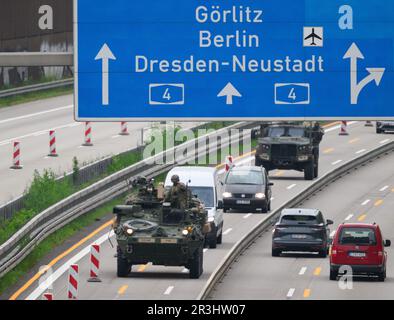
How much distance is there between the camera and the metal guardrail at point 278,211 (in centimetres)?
4291

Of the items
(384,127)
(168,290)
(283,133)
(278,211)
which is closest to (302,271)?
(168,290)

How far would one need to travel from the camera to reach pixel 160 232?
135 ft

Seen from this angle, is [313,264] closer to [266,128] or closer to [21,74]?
[266,128]

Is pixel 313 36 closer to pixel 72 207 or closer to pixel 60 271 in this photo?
pixel 60 271

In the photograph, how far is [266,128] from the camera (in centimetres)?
6531

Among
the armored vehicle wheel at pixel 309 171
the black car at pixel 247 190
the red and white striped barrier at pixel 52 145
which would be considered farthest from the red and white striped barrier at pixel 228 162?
the red and white striped barrier at pixel 52 145

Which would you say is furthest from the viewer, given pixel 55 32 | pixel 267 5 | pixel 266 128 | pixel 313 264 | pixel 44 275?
pixel 55 32

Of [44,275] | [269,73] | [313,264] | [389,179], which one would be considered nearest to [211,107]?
[269,73]

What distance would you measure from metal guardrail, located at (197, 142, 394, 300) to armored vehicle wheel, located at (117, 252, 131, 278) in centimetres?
232

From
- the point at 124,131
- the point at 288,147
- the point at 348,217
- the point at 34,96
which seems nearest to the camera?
the point at 348,217

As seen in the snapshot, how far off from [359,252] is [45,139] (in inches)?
1096

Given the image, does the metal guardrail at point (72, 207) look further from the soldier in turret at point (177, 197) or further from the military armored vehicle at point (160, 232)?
the soldier in turret at point (177, 197)

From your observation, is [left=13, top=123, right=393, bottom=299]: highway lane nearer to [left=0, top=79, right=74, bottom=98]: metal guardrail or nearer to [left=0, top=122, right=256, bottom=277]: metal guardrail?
[left=0, top=122, right=256, bottom=277]: metal guardrail

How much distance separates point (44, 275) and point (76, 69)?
21.3 metres
